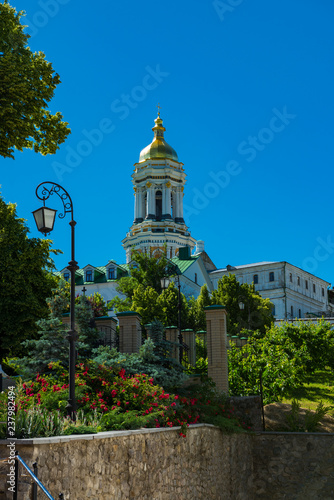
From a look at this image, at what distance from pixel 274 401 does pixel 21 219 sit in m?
14.6

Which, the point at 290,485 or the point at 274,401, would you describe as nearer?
the point at 290,485

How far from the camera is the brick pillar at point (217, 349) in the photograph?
18891mm

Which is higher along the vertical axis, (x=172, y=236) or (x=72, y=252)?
(x=172, y=236)

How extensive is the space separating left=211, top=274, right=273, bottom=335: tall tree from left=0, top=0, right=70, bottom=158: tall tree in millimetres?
28281

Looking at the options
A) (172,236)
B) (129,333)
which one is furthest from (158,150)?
(129,333)

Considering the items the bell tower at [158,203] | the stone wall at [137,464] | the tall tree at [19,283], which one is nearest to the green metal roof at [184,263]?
the bell tower at [158,203]

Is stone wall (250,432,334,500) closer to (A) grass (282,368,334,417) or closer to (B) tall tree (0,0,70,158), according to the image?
(A) grass (282,368,334,417)

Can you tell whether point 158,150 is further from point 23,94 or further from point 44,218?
point 44,218

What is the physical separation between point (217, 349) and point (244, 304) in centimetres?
3174

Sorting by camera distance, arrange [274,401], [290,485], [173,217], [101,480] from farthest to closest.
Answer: [173,217], [274,401], [290,485], [101,480]

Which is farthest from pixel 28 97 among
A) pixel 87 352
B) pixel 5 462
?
pixel 5 462

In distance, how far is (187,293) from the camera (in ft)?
214

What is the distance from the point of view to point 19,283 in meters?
27.7

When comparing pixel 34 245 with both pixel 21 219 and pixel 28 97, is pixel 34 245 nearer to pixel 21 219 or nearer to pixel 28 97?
pixel 21 219
